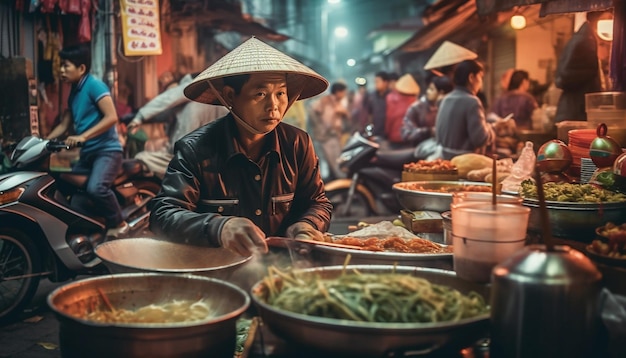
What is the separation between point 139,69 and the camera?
13.1 metres

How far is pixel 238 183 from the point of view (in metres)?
3.70

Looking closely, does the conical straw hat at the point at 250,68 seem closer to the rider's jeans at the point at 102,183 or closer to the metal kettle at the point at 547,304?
the metal kettle at the point at 547,304

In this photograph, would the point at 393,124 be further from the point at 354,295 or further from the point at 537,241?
the point at 354,295

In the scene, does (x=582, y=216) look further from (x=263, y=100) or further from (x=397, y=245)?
(x=263, y=100)

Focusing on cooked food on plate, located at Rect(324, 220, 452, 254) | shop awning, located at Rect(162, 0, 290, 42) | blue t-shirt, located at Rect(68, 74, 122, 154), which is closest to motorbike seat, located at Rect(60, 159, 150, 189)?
blue t-shirt, located at Rect(68, 74, 122, 154)

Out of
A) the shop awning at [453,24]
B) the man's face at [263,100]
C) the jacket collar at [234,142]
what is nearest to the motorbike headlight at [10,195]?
the jacket collar at [234,142]

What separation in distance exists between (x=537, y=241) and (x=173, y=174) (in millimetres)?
1974

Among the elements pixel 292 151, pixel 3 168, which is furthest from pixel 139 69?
pixel 292 151

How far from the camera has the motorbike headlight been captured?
5578 millimetres

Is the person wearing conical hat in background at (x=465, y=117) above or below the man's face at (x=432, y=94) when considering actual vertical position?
below

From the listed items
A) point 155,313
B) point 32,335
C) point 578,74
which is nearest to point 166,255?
point 155,313

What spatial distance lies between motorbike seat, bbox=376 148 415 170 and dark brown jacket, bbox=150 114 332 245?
17.9ft

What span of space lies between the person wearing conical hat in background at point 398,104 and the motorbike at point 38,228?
24.5ft

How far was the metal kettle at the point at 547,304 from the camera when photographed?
1.72 meters
